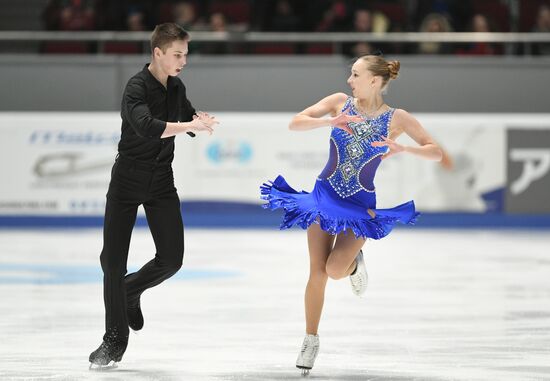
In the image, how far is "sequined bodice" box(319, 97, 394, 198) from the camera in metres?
5.05

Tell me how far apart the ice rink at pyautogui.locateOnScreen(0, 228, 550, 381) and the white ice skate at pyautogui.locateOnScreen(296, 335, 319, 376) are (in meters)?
0.05

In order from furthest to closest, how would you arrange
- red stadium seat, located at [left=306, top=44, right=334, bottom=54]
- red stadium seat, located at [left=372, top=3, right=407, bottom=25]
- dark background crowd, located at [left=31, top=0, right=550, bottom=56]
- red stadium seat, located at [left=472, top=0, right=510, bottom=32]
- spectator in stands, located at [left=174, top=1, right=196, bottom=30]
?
1. red stadium seat, located at [left=472, top=0, right=510, bottom=32]
2. red stadium seat, located at [left=372, top=3, right=407, bottom=25]
3. red stadium seat, located at [left=306, top=44, right=334, bottom=54]
4. dark background crowd, located at [left=31, top=0, right=550, bottom=56]
5. spectator in stands, located at [left=174, top=1, right=196, bottom=30]

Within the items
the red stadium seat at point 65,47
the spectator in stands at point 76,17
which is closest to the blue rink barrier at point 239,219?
the red stadium seat at point 65,47

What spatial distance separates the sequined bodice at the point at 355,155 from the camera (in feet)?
16.6

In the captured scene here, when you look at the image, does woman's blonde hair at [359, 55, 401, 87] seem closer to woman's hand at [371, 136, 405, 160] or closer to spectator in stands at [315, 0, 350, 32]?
woman's hand at [371, 136, 405, 160]

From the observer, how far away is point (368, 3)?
1341cm

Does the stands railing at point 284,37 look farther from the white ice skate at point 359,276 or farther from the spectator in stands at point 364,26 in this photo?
the white ice skate at point 359,276

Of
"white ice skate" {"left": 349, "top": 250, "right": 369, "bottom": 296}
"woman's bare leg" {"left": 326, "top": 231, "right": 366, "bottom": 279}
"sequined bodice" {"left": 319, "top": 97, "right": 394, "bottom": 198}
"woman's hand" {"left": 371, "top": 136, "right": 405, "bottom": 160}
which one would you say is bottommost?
"white ice skate" {"left": 349, "top": 250, "right": 369, "bottom": 296}

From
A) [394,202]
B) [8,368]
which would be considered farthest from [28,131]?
[8,368]

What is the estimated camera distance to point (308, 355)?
15.9 ft

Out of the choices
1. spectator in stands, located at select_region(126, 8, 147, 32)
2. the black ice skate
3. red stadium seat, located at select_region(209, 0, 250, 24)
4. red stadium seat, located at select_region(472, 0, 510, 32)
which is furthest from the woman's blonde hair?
Answer: red stadium seat, located at select_region(472, 0, 510, 32)

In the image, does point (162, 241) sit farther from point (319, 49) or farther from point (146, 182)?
point (319, 49)

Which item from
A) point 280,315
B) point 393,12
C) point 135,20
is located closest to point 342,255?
point 280,315

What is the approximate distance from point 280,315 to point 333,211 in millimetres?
1893
